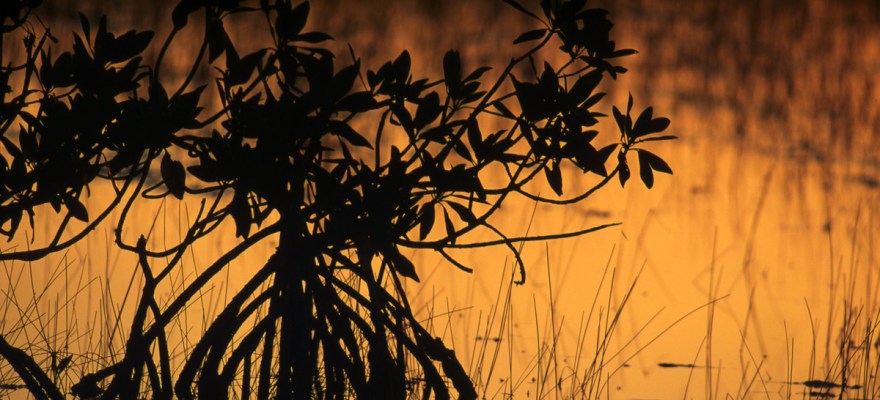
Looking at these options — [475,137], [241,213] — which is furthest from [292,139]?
[475,137]

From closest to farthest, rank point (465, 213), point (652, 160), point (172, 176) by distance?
point (172, 176)
point (465, 213)
point (652, 160)

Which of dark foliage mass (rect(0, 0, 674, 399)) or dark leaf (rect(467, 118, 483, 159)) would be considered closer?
dark foliage mass (rect(0, 0, 674, 399))

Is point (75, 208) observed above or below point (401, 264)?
above

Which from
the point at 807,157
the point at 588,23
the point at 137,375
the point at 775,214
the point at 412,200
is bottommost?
the point at 137,375

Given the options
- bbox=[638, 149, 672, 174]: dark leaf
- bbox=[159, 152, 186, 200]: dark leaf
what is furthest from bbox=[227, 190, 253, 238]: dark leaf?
bbox=[638, 149, 672, 174]: dark leaf

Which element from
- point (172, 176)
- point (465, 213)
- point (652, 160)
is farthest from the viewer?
point (652, 160)

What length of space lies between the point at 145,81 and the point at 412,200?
3565 millimetres

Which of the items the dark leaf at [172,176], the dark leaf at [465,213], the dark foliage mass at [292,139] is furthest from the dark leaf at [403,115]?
the dark leaf at [172,176]

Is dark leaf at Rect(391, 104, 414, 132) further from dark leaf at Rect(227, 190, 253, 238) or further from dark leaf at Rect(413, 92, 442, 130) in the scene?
dark leaf at Rect(227, 190, 253, 238)

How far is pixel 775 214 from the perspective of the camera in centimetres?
642

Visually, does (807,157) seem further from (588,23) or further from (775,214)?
(588,23)

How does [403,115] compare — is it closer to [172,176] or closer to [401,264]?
[401,264]

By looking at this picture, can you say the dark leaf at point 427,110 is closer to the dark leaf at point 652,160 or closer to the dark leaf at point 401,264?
the dark leaf at point 401,264

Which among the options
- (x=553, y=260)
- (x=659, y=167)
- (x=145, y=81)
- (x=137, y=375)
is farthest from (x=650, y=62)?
(x=137, y=375)
